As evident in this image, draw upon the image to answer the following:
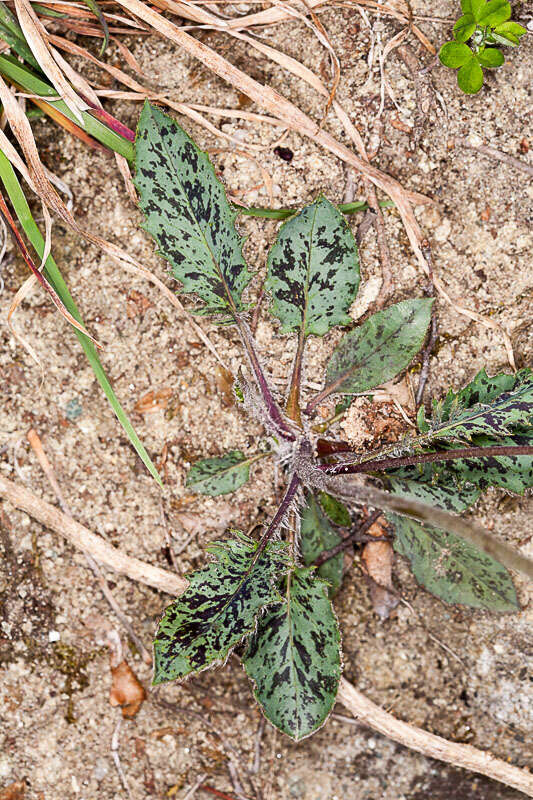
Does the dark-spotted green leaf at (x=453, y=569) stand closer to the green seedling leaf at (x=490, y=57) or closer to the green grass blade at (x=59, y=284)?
the green grass blade at (x=59, y=284)

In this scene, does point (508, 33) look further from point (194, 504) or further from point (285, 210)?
point (194, 504)

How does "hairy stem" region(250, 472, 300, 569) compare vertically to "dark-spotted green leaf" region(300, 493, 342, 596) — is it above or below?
above

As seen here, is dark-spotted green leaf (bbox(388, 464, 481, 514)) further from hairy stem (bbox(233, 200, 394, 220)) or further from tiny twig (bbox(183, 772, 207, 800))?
Result: tiny twig (bbox(183, 772, 207, 800))

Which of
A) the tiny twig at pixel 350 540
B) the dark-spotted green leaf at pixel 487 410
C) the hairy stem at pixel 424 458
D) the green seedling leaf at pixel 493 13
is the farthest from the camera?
the tiny twig at pixel 350 540

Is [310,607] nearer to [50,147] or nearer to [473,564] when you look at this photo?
[473,564]

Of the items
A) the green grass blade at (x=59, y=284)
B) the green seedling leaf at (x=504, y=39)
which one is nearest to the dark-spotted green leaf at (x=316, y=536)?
the green grass blade at (x=59, y=284)

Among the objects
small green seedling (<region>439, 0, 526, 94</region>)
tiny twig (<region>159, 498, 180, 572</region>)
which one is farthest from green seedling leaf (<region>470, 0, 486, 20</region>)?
tiny twig (<region>159, 498, 180, 572</region>)

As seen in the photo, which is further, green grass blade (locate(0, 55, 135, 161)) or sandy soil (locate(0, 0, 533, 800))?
sandy soil (locate(0, 0, 533, 800))
